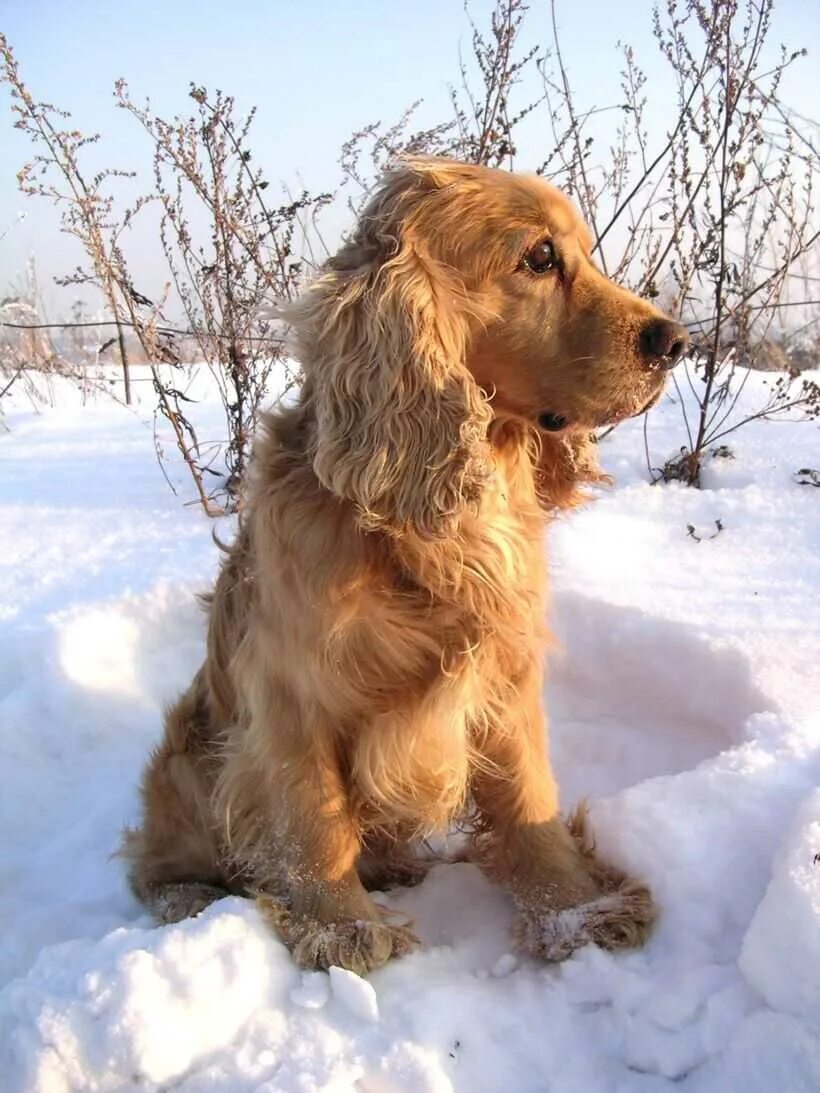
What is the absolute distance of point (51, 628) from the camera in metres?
3.46

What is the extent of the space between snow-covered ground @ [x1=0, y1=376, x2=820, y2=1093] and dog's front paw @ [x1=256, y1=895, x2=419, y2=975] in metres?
0.05

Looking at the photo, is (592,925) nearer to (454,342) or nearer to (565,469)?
(565,469)

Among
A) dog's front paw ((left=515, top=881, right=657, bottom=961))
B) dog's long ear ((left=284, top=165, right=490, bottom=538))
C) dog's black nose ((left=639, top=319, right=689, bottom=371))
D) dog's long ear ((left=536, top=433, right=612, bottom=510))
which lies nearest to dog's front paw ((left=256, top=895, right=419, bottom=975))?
dog's front paw ((left=515, top=881, right=657, bottom=961))

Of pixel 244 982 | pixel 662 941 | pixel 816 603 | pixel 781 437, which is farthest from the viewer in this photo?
pixel 781 437

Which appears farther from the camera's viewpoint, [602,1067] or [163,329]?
[163,329]

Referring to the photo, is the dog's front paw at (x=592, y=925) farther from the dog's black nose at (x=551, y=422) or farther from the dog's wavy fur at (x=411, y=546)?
the dog's black nose at (x=551, y=422)

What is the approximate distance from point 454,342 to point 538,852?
125 cm

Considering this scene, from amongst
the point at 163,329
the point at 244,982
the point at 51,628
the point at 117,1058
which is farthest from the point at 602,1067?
the point at 163,329

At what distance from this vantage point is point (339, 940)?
1997 mm

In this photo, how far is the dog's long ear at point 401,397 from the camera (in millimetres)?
1918

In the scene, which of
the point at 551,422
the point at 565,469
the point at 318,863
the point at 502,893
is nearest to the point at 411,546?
the point at 551,422

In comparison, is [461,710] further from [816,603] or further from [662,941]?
[816,603]

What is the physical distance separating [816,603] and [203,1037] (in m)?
2.42

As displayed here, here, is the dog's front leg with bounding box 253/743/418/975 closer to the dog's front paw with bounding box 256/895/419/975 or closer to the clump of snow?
the dog's front paw with bounding box 256/895/419/975
